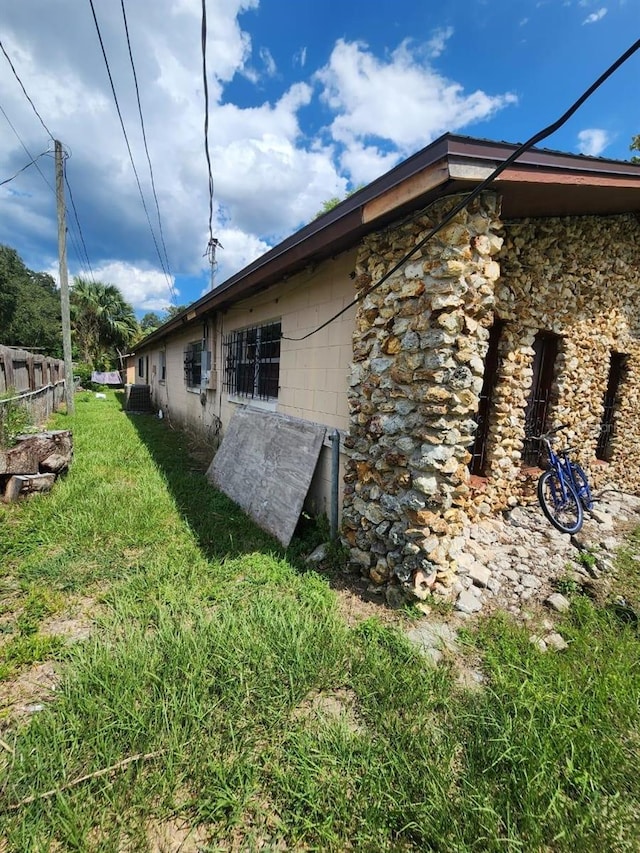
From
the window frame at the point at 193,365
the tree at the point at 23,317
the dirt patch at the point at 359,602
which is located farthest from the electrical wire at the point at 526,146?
the tree at the point at 23,317

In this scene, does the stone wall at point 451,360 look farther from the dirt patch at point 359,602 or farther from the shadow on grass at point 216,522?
the shadow on grass at point 216,522

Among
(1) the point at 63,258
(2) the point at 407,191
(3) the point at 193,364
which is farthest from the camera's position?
(1) the point at 63,258

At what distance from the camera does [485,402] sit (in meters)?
4.25

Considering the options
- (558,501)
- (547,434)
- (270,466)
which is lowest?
(558,501)

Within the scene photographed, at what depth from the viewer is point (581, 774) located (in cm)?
166

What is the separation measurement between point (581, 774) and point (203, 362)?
806cm

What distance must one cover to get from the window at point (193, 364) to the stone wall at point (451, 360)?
6.78 meters

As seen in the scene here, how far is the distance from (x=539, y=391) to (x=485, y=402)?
98cm

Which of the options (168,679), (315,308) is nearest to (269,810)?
(168,679)

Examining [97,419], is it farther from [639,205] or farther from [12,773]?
[639,205]

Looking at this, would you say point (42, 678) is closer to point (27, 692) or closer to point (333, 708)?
point (27, 692)

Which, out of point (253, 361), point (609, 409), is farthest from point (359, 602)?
point (609, 409)

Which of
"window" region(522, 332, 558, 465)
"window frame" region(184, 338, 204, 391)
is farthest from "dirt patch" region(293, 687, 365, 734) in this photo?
"window frame" region(184, 338, 204, 391)

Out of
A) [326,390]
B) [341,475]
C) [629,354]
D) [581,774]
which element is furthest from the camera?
[629,354]
